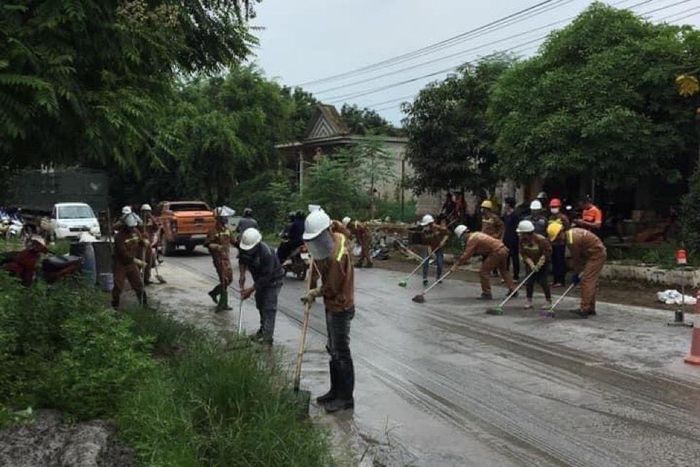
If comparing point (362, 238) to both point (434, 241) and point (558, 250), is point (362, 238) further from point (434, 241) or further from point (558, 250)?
point (558, 250)

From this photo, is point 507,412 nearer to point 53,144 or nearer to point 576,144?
point 53,144

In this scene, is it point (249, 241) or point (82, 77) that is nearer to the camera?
point (82, 77)

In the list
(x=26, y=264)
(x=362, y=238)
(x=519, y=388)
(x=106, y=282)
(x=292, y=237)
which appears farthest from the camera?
(x=362, y=238)

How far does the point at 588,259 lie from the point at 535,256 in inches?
39.2

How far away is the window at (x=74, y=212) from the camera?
28484 mm

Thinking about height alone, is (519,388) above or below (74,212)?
below

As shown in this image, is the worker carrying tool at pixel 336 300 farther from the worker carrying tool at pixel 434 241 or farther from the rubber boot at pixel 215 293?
the worker carrying tool at pixel 434 241

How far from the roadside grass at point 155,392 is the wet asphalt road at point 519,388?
1.06 metres

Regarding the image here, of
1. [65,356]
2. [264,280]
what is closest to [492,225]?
[264,280]

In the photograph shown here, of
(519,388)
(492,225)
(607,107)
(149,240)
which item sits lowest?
(519,388)

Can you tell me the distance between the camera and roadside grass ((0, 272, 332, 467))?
4.56 metres

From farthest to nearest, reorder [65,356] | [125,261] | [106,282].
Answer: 1. [106,282]
2. [125,261]
3. [65,356]

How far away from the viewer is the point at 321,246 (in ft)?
21.7

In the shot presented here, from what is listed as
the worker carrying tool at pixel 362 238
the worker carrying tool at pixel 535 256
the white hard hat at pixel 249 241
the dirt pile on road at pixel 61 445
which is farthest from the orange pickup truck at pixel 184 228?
the dirt pile on road at pixel 61 445
